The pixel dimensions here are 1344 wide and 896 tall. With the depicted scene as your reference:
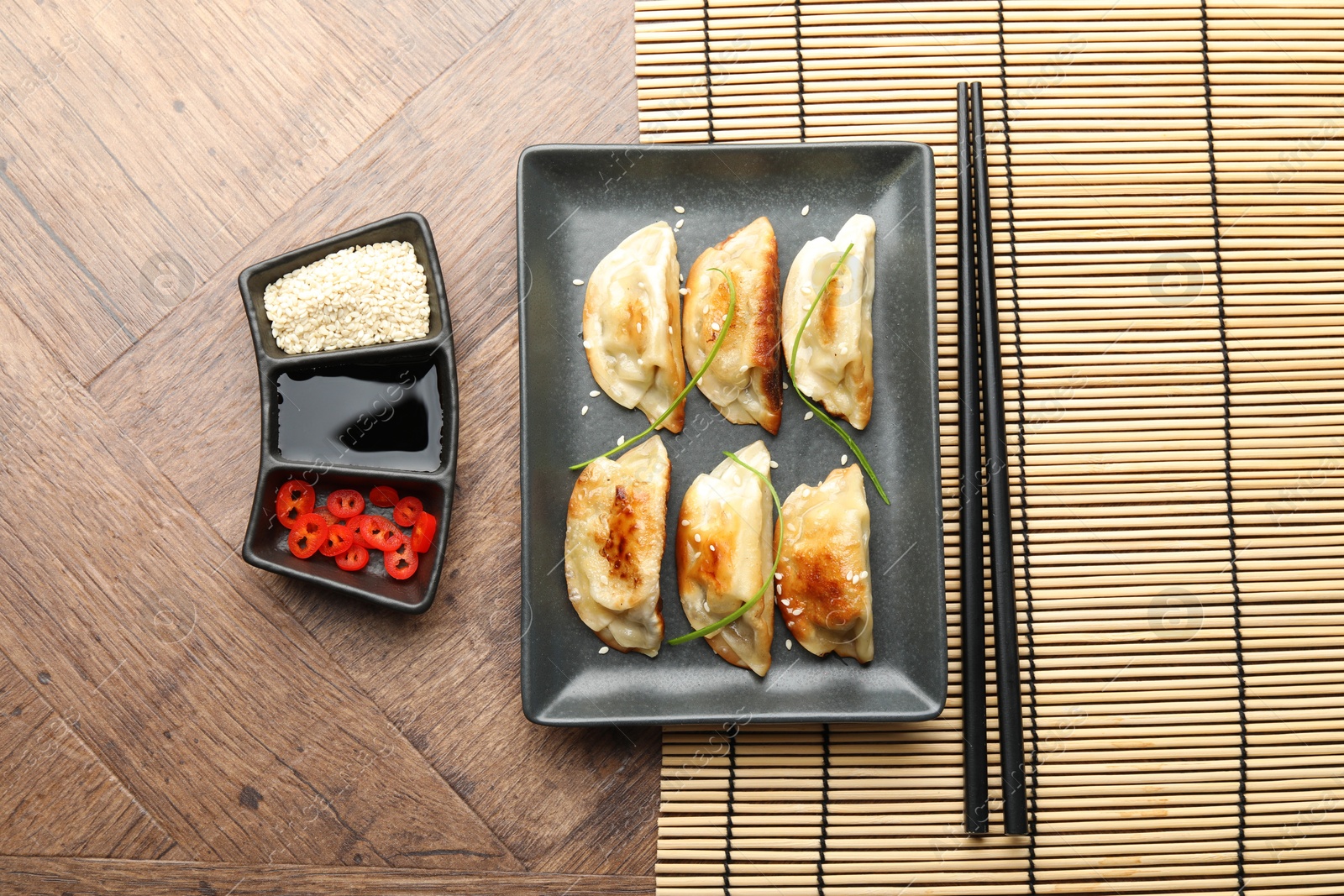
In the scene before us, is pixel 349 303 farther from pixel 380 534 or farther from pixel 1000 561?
pixel 1000 561

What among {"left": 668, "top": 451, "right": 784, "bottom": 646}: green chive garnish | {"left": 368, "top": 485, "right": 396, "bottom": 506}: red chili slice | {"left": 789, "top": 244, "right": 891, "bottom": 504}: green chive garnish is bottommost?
{"left": 668, "top": 451, "right": 784, "bottom": 646}: green chive garnish

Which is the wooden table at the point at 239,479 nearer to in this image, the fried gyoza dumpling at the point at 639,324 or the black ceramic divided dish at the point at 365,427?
the black ceramic divided dish at the point at 365,427

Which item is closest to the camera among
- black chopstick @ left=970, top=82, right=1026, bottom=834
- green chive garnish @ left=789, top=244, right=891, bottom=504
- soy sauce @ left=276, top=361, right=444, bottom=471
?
black chopstick @ left=970, top=82, right=1026, bottom=834

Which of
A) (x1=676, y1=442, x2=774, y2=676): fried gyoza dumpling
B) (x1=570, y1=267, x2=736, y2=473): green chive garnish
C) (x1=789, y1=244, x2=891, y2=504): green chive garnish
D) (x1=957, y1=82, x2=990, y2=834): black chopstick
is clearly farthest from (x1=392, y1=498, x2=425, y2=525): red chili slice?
(x1=957, y1=82, x2=990, y2=834): black chopstick

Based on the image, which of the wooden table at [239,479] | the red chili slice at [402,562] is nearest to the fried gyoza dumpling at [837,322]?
the wooden table at [239,479]

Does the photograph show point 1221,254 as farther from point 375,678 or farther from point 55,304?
point 55,304

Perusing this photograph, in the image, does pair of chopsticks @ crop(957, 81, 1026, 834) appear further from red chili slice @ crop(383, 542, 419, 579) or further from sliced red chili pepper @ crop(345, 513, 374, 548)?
sliced red chili pepper @ crop(345, 513, 374, 548)
